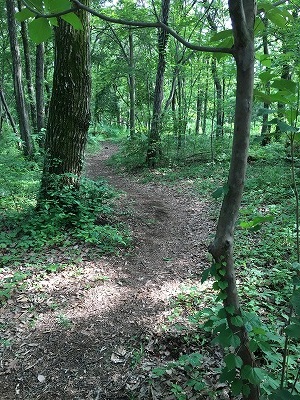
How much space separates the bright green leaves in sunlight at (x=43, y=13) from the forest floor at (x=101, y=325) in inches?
106

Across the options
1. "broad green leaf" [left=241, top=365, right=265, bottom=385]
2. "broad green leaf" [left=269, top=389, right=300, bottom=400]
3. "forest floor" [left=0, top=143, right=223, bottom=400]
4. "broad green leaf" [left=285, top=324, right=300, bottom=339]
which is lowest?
"forest floor" [left=0, top=143, right=223, bottom=400]

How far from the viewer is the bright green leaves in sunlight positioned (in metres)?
0.96

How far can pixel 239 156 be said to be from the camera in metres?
1.41

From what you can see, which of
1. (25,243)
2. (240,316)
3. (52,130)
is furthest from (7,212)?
(240,316)

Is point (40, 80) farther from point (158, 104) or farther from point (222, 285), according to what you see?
point (222, 285)

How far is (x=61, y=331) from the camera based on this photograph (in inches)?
129

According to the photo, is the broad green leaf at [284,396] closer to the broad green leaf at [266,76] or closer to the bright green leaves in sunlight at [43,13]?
the broad green leaf at [266,76]

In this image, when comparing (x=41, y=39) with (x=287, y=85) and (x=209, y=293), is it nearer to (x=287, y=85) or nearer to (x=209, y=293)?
(x=287, y=85)

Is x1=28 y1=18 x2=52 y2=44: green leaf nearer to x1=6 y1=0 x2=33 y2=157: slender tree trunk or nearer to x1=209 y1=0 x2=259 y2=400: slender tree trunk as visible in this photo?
x1=209 y1=0 x2=259 y2=400: slender tree trunk

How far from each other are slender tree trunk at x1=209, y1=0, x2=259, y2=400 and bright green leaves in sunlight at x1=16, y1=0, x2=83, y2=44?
63cm

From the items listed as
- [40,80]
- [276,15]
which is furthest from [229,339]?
[40,80]

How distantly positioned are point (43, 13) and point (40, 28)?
5 centimetres

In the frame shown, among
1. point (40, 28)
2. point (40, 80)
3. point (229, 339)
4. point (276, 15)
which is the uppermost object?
point (40, 80)

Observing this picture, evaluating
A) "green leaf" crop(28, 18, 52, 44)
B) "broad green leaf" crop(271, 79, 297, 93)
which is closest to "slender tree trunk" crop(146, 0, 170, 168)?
"broad green leaf" crop(271, 79, 297, 93)
